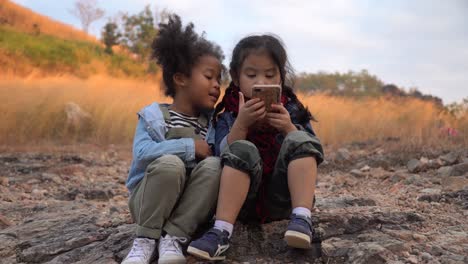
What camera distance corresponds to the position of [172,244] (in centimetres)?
235

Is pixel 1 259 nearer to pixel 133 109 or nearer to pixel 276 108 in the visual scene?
pixel 276 108

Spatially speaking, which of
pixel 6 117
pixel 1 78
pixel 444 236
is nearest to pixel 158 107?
pixel 444 236

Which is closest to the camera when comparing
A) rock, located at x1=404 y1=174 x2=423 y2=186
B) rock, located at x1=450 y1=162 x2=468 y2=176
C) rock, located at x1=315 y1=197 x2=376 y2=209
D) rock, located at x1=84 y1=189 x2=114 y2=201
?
rock, located at x1=315 y1=197 x2=376 y2=209

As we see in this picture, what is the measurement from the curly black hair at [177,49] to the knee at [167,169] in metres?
0.70

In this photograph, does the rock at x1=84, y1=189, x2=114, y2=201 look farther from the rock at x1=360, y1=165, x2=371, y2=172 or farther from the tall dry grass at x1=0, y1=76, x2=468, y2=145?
the tall dry grass at x1=0, y1=76, x2=468, y2=145

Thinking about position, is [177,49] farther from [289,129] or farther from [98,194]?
[98,194]

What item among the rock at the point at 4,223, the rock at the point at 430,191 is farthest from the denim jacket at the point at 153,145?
the rock at the point at 430,191

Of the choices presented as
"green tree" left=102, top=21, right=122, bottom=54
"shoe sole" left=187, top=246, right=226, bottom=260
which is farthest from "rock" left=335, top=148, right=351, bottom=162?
"green tree" left=102, top=21, right=122, bottom=54

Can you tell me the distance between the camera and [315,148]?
241 centimetres

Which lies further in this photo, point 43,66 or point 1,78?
point 43,66

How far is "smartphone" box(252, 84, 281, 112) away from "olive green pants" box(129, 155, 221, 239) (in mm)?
358

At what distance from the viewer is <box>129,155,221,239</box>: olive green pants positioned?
7.70 ft

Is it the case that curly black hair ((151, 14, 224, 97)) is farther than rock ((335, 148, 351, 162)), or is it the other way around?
rock ((335, 148, 351, 162))

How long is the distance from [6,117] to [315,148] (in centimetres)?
832
